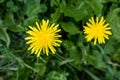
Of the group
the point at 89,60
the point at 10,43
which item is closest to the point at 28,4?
the point at 10,43

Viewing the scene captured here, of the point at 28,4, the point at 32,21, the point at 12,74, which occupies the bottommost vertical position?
the point at 12,74

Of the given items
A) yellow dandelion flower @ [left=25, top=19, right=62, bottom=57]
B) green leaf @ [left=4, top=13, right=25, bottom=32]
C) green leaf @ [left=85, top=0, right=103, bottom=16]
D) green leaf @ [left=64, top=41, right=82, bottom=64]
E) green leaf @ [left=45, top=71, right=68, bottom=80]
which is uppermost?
green leaf @ [left=85, top=0, right=103, bottom=16]

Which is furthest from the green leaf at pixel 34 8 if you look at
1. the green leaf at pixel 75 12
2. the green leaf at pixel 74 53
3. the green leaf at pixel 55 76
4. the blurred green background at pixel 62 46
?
the green leaf at pixel 55 76

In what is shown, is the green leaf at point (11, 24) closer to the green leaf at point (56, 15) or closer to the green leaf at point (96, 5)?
the green leaf at point (56, 15)

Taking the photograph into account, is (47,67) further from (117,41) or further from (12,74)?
(117,41)

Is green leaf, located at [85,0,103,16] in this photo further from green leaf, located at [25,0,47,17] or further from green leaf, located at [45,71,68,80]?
green leaf, located at [45,71,68,80]

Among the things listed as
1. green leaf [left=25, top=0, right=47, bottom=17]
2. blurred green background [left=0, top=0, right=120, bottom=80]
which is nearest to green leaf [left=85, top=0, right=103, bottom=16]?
blurred green background [left=0, top=0, right=120, bottom=80]

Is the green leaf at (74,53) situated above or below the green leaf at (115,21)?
below

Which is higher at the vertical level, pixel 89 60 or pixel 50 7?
pixel 50 7
